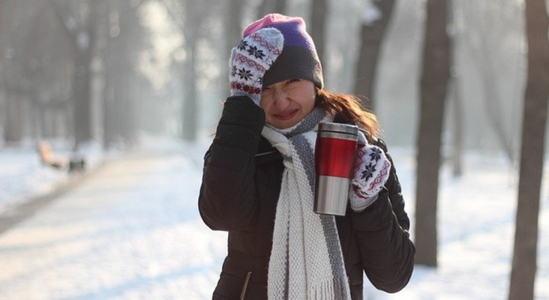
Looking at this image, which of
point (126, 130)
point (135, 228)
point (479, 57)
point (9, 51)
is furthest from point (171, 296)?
point (126, 130)

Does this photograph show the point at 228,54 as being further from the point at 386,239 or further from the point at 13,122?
the point at 386,239

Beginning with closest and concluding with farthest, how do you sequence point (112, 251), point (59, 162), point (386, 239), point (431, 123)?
point (386, 239), point (431, 123), point (112, 251), point (59, 162)

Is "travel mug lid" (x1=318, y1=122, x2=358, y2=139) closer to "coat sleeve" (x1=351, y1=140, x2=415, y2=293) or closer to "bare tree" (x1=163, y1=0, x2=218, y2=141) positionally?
"coat sleeve" (x1=351, y1=140, x2=415, y2=293)

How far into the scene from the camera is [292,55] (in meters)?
2.51

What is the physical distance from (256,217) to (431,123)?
22.0 ft

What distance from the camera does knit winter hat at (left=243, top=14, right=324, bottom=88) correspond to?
2.49 metres

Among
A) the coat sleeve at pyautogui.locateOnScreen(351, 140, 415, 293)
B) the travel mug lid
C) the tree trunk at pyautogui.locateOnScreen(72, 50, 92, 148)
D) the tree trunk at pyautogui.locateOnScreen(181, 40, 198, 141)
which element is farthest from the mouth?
the tree trunk at pyautogui.locateOnScreen(181, 40, 198, 141)

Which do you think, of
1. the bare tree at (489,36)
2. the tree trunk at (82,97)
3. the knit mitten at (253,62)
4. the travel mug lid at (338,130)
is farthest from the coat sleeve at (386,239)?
the tree trunk at (82,97)

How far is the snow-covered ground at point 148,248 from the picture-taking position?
727 centimetres

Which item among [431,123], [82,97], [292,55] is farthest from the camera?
[82,97]

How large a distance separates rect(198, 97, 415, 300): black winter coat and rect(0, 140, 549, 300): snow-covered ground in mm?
4183

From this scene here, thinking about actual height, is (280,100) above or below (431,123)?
above

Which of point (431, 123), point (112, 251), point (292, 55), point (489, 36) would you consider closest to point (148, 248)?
point (112, 251)

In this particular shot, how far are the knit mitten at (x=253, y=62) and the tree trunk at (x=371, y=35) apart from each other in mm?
7297
